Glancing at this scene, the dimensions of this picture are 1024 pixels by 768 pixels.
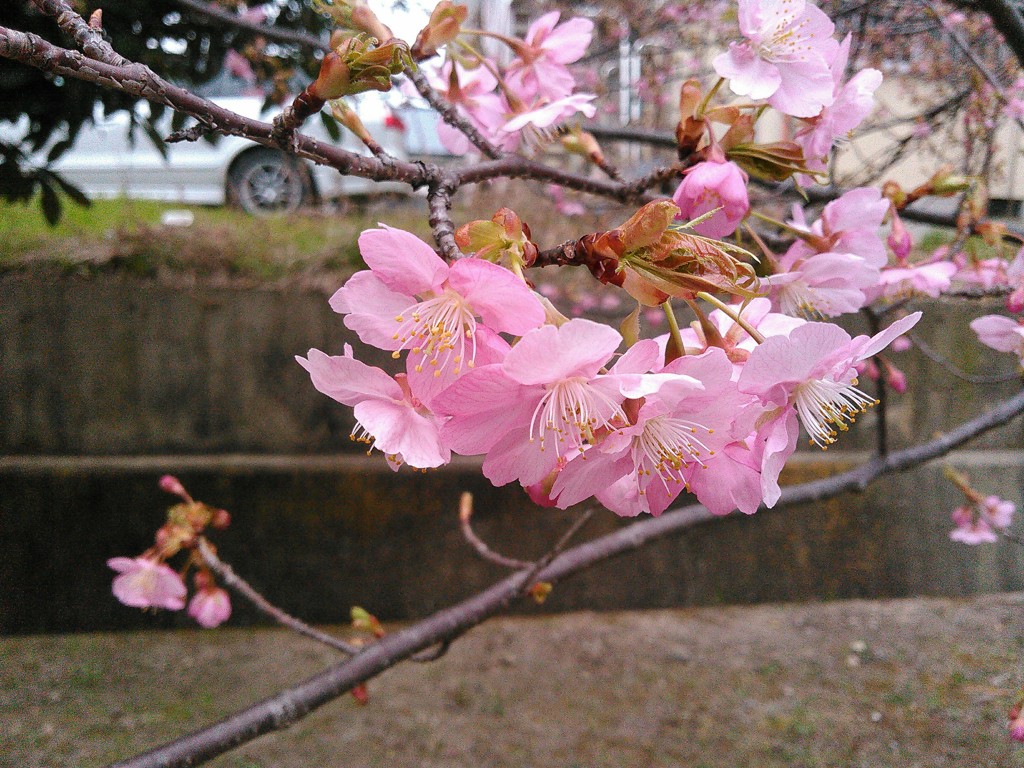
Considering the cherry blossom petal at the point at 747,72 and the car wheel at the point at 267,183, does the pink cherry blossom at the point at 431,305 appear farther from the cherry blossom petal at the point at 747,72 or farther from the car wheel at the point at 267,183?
the car wheel at the point at 267,183

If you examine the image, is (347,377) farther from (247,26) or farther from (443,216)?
(247,26)

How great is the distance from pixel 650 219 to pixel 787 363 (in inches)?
4.8

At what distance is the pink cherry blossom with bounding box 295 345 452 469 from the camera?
41cm

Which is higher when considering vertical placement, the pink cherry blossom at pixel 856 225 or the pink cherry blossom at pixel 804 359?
the pink cherry blossom at pixel 856 225

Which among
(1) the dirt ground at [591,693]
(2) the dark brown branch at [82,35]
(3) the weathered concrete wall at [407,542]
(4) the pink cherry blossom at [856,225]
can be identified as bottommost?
(1) the dirt ground at [591,693]

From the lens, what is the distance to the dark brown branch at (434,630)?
758 mm

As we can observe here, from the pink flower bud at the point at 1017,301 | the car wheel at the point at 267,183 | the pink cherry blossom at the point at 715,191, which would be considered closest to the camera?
the pink cherry blossom at the point at 715,191

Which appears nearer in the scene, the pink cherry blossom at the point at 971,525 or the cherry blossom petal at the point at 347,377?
the cherry blossom petal at the point at 347,377

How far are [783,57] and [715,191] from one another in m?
0.18

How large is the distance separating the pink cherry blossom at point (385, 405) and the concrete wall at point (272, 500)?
62.5 inches

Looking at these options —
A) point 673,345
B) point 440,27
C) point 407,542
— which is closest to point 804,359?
point 673,345

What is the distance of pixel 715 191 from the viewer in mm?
495

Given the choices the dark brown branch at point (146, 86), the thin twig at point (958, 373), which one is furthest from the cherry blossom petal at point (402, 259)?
the thin twig at point (958, 373)

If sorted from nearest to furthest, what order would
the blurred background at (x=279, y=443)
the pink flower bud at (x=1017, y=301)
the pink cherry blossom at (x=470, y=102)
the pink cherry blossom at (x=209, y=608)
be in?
the pink flower bud at (x=1017, y=301) → the pink cherry blossom at (x=470, y=102) → the pink cherry blossom at (x=209, y=608) → the blurred background at (x=279, y=443)
